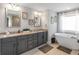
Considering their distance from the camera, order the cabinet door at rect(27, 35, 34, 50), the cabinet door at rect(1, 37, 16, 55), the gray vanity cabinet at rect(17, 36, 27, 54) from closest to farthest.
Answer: the cabinet door at rect(1, 37, 16, 55), the gray vanity cabinet at rect(17, 36, 27, 54), the cabinet door at rect(27, 35, 34, 50)

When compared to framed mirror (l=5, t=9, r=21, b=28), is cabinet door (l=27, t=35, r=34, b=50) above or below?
below

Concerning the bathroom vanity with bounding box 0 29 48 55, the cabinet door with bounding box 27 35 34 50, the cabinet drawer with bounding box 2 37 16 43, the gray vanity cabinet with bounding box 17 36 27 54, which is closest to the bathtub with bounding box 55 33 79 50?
the bathroom vanity with bounding box 0 29 48 55

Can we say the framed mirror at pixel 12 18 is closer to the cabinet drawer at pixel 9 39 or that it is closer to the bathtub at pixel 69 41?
the cabinet drawer at pixel 9 39

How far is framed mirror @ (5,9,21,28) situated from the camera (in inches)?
100

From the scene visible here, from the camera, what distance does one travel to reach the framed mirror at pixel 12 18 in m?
2.55

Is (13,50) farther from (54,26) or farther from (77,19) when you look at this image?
(77,19)

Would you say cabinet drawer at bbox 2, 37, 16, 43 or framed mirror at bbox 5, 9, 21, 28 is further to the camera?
framed mirror at bbox 5, 9, 21, 28

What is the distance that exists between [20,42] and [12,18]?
0.72 meters

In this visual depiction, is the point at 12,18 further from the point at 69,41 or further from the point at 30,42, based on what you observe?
the point at 69,41

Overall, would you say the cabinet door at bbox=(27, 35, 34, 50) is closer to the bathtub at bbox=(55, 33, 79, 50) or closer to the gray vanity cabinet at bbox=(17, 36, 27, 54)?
the gray vanity cabinet at bbox=(17, 36, 27, 54)

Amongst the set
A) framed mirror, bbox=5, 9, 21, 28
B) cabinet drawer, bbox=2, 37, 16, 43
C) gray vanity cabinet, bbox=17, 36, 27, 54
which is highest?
framed mirror, bbox=5, 9, 21, 28

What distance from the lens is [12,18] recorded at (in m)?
2.51

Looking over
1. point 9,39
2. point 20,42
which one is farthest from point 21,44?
point 9,39

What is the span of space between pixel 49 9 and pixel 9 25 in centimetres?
115
